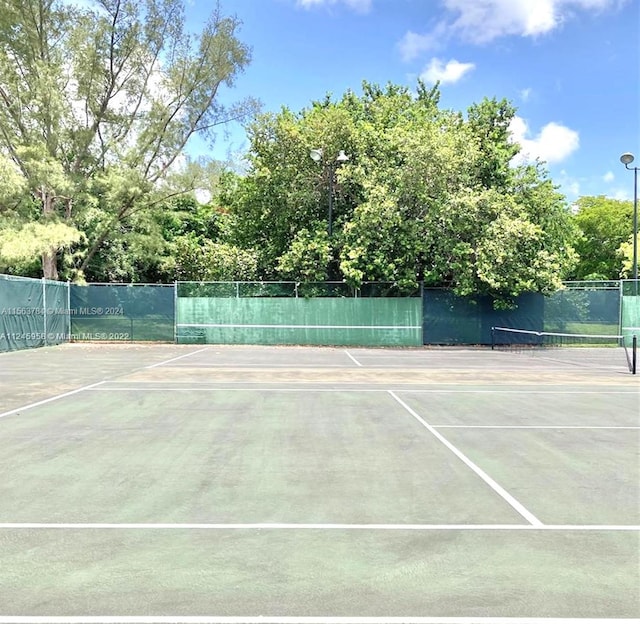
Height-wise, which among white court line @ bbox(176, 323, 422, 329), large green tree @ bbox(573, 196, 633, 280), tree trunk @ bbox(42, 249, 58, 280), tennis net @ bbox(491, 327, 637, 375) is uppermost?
large green tree @ bbox(573, 196, 633, 280)

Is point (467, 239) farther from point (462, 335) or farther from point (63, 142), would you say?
point (63, 142)

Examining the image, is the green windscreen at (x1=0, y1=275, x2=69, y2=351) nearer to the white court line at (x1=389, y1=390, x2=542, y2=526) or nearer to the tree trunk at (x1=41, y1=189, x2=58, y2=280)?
the tree trunk at (x1=41, y1=189, x2=58, y2=280)

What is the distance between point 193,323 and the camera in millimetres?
28438

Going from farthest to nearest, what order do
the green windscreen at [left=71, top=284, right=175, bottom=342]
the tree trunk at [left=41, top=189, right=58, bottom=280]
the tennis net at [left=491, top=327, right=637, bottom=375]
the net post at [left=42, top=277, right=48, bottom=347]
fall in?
the tree trunk at [left=41, top=189, right=58, bottom=280], the green windscreen at [left=71, top=284, right=175, bottom=342], the net post at [left=42, top=277, right=48, bottom=347], the tennis net at [left=491, top=327, right=637, bottom=375]

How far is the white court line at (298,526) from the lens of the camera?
15.6 feet

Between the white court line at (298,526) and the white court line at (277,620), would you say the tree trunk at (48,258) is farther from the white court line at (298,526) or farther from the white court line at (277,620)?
the white court line at (277,620)

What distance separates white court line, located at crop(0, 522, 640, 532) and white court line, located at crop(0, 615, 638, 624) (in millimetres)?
1363

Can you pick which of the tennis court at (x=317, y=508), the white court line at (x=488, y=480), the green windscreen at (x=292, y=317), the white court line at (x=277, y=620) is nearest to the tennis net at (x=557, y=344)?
the green windscreen at (x=292, y=317)

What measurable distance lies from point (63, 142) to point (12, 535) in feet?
95.8

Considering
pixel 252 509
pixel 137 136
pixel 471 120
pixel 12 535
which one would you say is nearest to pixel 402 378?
pixel 252 509

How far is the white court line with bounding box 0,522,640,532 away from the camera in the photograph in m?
4.74

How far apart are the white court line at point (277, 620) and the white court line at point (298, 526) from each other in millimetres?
1363

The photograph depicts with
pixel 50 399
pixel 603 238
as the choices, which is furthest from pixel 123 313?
pixel 603 238

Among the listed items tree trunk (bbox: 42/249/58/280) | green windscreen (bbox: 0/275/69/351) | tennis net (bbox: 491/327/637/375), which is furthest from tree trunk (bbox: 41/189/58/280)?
tennis net (bbox: 491/327/637/375)
